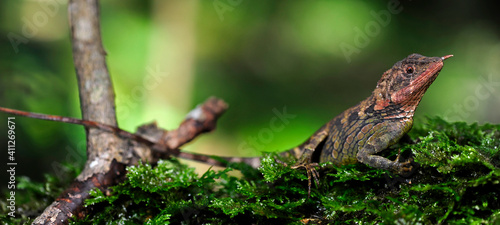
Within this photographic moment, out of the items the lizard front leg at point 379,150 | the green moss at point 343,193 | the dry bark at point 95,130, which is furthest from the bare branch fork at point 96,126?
the lizard front leg at point 379,150

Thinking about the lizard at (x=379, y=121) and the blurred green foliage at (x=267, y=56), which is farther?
the blurred green foliage at (x=267, y=56)

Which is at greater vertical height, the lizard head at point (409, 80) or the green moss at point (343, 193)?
the lizard head at point (409, 80)

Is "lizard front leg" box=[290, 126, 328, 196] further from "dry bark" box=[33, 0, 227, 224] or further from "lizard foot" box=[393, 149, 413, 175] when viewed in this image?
"dry bark" box=[33, 0, 227, 224]

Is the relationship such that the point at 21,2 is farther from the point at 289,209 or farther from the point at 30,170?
the point at 289,209

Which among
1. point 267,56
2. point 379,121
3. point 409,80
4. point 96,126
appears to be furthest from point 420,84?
point 267,56

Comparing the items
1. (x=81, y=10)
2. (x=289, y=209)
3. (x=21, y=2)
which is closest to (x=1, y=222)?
(x=81, y=10)

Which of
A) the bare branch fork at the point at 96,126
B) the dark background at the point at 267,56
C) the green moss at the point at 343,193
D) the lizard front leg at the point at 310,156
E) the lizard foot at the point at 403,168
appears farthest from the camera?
the dark background at the point at 267,56

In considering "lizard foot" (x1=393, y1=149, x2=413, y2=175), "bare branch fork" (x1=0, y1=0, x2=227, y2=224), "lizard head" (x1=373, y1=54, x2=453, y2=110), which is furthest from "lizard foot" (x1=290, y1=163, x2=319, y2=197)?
"bare branch fork" (x1=0, y1=0, x2=227, y2=224)

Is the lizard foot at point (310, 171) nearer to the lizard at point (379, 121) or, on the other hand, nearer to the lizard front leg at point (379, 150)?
the lizard at point (379, 121)
